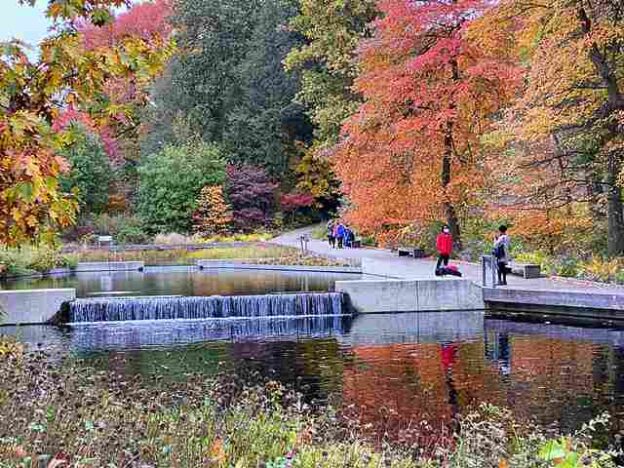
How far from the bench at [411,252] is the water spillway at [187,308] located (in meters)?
9.66

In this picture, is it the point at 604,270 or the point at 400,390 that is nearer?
the point at 400,390

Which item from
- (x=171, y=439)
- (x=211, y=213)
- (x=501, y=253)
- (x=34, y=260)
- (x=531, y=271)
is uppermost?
(x=211, y=213)

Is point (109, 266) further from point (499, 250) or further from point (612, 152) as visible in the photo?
point (612, 152)

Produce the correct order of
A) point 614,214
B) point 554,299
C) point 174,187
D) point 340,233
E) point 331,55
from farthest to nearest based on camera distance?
point 174,187, point 331,55, point 340,233, point 614,214, point 554,299

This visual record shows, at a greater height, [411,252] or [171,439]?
[411,252]

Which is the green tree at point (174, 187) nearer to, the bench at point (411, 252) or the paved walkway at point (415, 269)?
the paved walkway at point (415, 269)

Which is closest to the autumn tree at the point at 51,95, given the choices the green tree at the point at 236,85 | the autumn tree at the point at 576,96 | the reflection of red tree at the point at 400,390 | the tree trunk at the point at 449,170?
the reflection of red tree at the point at 400,390

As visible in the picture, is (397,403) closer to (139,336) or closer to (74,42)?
(74,42)

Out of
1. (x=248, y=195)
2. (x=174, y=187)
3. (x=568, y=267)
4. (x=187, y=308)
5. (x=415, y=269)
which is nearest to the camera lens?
(x=187, y=308)

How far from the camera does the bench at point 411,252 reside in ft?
87.8

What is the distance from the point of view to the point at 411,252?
2722 cm

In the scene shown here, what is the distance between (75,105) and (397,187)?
67.7 ft

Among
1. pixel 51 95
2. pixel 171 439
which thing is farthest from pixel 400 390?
pixel 51 95

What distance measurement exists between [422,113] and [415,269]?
4.47m
